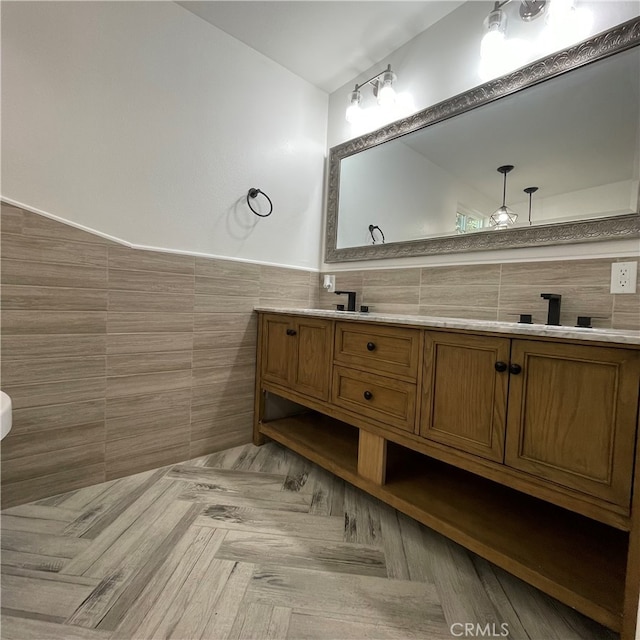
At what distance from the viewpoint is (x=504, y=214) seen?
4.81 feet

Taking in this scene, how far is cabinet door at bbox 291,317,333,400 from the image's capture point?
1526mm

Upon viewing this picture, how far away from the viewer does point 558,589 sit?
0.87 meters

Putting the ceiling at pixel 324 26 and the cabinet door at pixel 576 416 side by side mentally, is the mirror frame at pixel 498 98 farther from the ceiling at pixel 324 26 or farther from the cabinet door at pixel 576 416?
the cabinet door at pixel 576 416

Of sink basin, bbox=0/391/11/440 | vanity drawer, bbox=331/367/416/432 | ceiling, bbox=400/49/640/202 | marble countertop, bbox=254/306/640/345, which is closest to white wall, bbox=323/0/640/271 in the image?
ceiling, bbox=400/49/640/202

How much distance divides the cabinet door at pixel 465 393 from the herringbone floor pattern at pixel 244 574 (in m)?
0.45

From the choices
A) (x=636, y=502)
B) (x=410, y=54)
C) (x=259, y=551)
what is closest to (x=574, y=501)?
(x=636, y=502)

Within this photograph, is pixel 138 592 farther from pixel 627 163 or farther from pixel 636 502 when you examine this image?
pixel 627 163

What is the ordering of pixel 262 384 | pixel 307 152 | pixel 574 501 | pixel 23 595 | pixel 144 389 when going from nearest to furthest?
1. pixel 574 501
2. pixel 23 595
3. pixel 144 389
4. pixel 262 384
5. pixel 307 152

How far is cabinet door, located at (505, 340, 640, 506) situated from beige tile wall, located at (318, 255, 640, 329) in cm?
51

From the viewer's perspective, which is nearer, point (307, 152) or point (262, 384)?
point (262, 384)

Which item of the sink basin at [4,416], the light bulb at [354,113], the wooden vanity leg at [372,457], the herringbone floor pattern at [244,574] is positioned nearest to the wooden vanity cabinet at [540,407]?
the wooden vanity leg at [372,457]

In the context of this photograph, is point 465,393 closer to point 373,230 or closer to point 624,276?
point 624,276

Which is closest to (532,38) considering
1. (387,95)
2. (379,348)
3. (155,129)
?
(387,95)

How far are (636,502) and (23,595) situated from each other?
163cm
